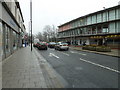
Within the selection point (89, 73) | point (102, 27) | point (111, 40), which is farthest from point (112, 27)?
point (89, 73)

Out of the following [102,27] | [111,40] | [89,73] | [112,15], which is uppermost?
[112,15]

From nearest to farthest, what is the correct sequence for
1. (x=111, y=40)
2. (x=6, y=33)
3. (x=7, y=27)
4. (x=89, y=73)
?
(x=89, y=73), (x=6, y=33), (x=7, y=27), (x=111, y=40)

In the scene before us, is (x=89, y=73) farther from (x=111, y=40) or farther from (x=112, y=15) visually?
(x=112, y=15)

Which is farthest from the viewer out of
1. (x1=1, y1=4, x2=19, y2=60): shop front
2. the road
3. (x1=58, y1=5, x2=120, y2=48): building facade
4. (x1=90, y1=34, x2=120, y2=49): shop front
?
(x1=58, y1=5, x2=120, y2=48): building facade

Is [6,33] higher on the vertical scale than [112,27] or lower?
lower

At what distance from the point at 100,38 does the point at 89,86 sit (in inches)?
1335

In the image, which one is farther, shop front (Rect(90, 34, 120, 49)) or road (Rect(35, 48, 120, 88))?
shop front (Rect(90, 34, 120, 49))

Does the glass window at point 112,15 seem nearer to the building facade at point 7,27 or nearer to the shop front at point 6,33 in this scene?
the building facade at point 7,27

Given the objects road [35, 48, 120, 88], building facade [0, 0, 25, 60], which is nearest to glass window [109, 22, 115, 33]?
road [35, 48, 120, 88]

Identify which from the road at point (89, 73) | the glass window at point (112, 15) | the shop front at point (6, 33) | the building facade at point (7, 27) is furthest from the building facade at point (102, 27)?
the shop front at point (6, 33)

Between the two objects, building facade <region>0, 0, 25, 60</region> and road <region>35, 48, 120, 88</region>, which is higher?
building facade <region>0, 0, 25, 60</region>

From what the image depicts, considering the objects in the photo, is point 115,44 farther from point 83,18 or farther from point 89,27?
point 83,18

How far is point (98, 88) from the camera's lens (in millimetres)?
4773

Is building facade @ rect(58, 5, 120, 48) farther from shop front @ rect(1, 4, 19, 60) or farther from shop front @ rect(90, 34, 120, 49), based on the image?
shop front @ rect(1, 4, 19, 60)
